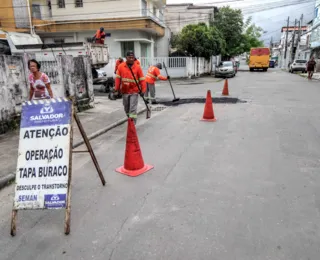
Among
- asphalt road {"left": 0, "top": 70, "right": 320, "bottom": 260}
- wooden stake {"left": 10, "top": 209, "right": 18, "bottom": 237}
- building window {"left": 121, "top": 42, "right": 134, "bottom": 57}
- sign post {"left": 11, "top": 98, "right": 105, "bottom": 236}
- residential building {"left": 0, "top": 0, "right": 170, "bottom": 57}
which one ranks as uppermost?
residential building {"left": 0, "top": 0, "right": 170, "bottom": 57}

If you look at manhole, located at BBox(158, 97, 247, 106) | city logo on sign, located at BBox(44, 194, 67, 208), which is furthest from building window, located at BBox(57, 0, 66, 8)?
city logo on sign, located at BBox(44, 194, 67, 208)

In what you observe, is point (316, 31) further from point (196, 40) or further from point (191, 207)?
point (191, 207)

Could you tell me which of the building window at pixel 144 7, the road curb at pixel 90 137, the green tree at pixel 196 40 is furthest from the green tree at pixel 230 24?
the road curb at pixel 90 137

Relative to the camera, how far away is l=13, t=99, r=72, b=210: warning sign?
10.3ft

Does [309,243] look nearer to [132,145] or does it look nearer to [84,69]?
[132,145]

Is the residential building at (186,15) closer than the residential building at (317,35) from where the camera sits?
No

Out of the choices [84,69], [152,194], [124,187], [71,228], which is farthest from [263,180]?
[84,69]

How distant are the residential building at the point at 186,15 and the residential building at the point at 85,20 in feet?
42.8

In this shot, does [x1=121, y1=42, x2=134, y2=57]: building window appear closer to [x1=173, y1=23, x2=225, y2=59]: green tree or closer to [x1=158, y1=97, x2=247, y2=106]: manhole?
[x1=173, y1=23, x2=225, y2=59]: green tree

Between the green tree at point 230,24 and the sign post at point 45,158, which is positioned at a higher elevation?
the green tree at point 230,24

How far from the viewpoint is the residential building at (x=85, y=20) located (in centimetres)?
2311

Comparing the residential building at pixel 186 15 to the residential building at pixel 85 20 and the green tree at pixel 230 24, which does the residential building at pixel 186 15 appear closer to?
the green tree at pixel 230 24

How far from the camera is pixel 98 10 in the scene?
80.2 feet

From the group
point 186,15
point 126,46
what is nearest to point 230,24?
point 186,15
